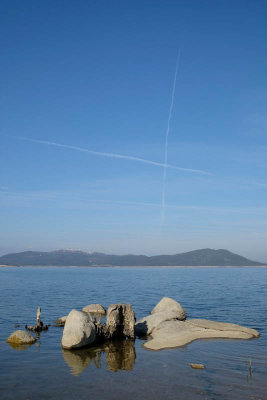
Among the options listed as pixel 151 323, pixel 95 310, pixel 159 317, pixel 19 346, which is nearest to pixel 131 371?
pixel 19 346

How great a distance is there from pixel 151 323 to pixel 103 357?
355 inches

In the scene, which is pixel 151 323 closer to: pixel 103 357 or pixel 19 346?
pixel 103 357

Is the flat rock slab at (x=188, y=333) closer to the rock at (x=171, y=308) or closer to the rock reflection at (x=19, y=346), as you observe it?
the rock at (x=171, y=308)

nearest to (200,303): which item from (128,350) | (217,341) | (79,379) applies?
(217,341)

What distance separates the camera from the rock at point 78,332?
24.6 meters

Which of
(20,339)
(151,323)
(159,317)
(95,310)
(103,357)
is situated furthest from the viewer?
(95,310)

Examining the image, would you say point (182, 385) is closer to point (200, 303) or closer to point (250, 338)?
point (250, 338)

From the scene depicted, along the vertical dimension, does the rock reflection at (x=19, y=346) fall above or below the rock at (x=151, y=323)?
below

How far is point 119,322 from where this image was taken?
28.4m

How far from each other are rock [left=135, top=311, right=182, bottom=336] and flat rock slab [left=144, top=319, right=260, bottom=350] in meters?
0.79

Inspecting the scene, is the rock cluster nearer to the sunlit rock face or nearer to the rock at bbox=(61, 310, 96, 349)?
the rock at bbox=(61, 310, 96, 349)

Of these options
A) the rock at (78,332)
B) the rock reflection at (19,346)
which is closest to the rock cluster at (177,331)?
the rock at (78,332)

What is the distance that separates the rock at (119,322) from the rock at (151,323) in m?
2.29

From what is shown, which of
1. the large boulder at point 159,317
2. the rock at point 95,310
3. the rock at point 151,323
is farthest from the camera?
the rock at point 95,310
